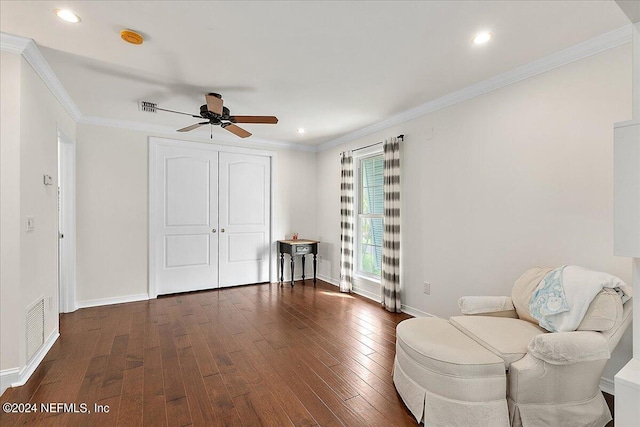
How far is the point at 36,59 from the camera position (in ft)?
7.84

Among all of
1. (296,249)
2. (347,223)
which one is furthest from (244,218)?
(347,223)

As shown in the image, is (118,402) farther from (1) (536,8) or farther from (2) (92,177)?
(1) (536,8)

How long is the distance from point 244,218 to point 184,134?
1.64 m

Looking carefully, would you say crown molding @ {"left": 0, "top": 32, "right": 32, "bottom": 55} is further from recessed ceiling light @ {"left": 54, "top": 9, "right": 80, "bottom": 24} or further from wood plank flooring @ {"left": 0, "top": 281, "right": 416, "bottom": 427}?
wood plank flooring @ {"left": 0, "top": 281, "right": 416, "bottom": 427}

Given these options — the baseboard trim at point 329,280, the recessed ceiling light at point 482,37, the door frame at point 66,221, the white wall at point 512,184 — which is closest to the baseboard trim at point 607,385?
the white wall at point 512,184

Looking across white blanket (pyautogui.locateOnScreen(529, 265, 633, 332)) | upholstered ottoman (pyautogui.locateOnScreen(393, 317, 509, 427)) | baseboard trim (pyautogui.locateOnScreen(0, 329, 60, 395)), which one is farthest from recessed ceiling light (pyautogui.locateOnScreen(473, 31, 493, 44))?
baseboard trim (pyautogui.locateOnScreen(0, 329, 60, 395))

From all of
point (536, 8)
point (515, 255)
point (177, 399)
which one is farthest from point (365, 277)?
point (536, 8)

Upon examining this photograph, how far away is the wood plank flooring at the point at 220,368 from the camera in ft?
6.15

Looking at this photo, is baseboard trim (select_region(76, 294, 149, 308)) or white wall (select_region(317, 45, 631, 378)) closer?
white wall (select_region(317, 45, 631, 378))

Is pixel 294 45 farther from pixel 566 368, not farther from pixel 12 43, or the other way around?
pixel 566 368

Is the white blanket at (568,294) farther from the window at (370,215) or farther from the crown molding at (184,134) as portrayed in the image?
the crown molding at (184,134)

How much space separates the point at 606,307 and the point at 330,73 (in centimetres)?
264

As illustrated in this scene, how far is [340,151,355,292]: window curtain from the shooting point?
4723mm

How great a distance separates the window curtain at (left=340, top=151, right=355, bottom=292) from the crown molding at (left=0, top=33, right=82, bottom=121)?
353cm
